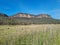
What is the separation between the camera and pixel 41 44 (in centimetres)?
441

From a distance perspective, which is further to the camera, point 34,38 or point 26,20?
point 26,20

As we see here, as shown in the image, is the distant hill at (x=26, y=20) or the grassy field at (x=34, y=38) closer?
the grassy field at (x=34, y=38)

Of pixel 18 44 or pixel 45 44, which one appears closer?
pixel 45 44

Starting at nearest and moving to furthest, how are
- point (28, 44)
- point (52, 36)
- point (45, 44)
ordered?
point (45, 44) → point (28, 44) → point (52, 36)

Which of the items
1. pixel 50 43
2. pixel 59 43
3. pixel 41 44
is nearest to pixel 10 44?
pixel 41 44

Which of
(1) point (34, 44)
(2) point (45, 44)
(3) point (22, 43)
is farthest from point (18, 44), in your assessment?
(2) point (45, 44)

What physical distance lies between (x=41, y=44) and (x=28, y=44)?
1.38 ft

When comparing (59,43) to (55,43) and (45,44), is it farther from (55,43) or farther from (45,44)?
(45,44)

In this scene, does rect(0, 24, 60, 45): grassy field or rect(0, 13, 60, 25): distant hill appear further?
rect(0, 13, 60, 25): distant hill

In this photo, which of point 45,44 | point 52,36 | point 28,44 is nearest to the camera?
point 45,44

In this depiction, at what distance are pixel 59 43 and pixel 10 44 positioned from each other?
1562 millimetres

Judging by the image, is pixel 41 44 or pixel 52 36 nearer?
pixel 41 44

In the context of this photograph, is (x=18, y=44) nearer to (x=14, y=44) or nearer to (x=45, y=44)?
(x=14, y=44)

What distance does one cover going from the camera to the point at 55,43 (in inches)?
181
